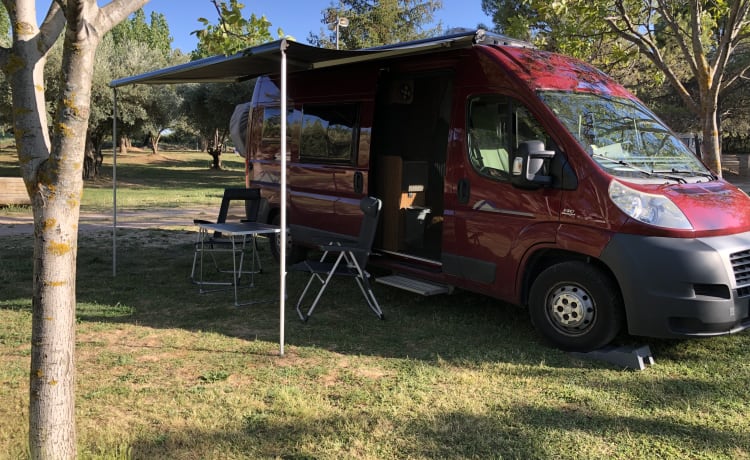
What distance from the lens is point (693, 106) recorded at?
10039 mm

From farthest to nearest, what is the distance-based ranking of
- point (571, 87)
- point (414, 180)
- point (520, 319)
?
1. point (414, 180)
2. point (520, 319)
3. point (571, 87)

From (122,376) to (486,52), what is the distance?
12.4 feet

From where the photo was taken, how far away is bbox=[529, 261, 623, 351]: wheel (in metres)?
4.36

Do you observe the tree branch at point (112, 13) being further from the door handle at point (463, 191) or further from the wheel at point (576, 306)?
the wheel at point (576, 306)

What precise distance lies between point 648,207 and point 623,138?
1.00m

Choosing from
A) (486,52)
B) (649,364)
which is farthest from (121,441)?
(486,52)

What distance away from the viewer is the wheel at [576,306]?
4.36m

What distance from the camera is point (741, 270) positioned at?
4.17 m

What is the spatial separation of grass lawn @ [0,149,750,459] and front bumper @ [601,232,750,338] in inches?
15.4

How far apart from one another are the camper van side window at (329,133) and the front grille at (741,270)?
12.1ft

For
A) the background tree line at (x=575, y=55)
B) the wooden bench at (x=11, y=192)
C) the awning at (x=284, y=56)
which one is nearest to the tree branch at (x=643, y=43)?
the background tree line at (x=575, y=55)

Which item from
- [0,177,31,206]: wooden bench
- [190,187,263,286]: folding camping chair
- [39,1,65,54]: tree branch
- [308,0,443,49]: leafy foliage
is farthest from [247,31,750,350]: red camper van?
[308,0,443,49]: leafy foliage

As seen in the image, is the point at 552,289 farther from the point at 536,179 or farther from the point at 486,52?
the point at 486,52

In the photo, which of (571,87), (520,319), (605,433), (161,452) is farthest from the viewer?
(520,319)
